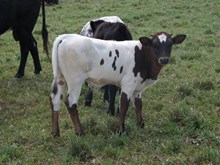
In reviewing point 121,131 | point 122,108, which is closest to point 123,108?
point 122,108

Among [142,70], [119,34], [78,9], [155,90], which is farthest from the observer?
[78,9]

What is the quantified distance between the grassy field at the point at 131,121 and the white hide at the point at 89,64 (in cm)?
64

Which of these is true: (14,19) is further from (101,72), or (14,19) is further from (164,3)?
(164,3)

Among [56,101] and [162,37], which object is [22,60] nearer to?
[56,101]

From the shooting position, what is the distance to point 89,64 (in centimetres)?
591

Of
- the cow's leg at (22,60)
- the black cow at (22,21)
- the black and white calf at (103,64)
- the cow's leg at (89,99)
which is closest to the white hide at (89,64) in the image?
the black and white calf at (103,64)

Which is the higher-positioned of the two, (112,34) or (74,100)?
(112,34)

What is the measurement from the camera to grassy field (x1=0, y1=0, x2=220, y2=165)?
5598 mm

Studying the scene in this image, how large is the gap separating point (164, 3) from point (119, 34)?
15633mm

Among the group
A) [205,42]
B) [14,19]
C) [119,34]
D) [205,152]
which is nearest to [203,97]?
[119,34]

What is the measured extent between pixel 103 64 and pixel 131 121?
1310 mm

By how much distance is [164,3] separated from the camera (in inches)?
877

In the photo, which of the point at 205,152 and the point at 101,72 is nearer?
the point at 205,152

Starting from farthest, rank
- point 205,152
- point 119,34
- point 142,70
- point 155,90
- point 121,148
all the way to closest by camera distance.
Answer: point 155,90 < point 119,34 < point 142,70 < point 121,148 < point 205,152
